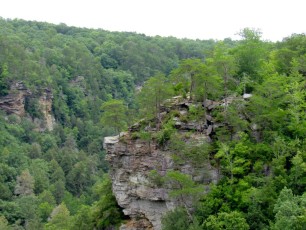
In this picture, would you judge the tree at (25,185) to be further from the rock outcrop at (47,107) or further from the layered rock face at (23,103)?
the rock outcrop at (47,107)

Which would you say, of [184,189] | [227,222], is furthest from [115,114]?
[227,222]

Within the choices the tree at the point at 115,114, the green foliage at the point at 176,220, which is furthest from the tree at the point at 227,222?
the tree at the point at 115,114

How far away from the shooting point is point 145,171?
35406 millimetres

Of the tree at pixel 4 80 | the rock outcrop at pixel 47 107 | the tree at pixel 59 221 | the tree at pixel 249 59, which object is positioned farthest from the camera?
the rock outcrop at pixel 47 107

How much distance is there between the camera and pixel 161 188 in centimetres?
3434

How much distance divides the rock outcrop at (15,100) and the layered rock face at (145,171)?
195ft

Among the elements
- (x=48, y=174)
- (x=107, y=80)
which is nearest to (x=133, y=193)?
(x=48, y=174)

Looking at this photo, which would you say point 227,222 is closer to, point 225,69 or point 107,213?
point 107,213

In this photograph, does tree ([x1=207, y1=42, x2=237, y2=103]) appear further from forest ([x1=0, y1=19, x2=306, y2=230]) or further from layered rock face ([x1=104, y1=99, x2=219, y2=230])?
layered rock face ([x1=104, y1=99, x2=219, y2=230])

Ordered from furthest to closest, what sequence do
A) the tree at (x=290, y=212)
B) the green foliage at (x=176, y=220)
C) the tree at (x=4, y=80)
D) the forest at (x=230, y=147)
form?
the tree at (x=4, y=80) → the forest at (x=230, y=147) → the green foliage at (x=176, y=220) → the tree at (x=290, y=212)

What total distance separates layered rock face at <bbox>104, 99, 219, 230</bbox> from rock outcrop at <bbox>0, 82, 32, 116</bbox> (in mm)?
59487

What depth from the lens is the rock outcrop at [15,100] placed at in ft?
303

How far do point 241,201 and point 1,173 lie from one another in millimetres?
45186

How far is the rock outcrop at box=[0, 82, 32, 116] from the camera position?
9225 cm
